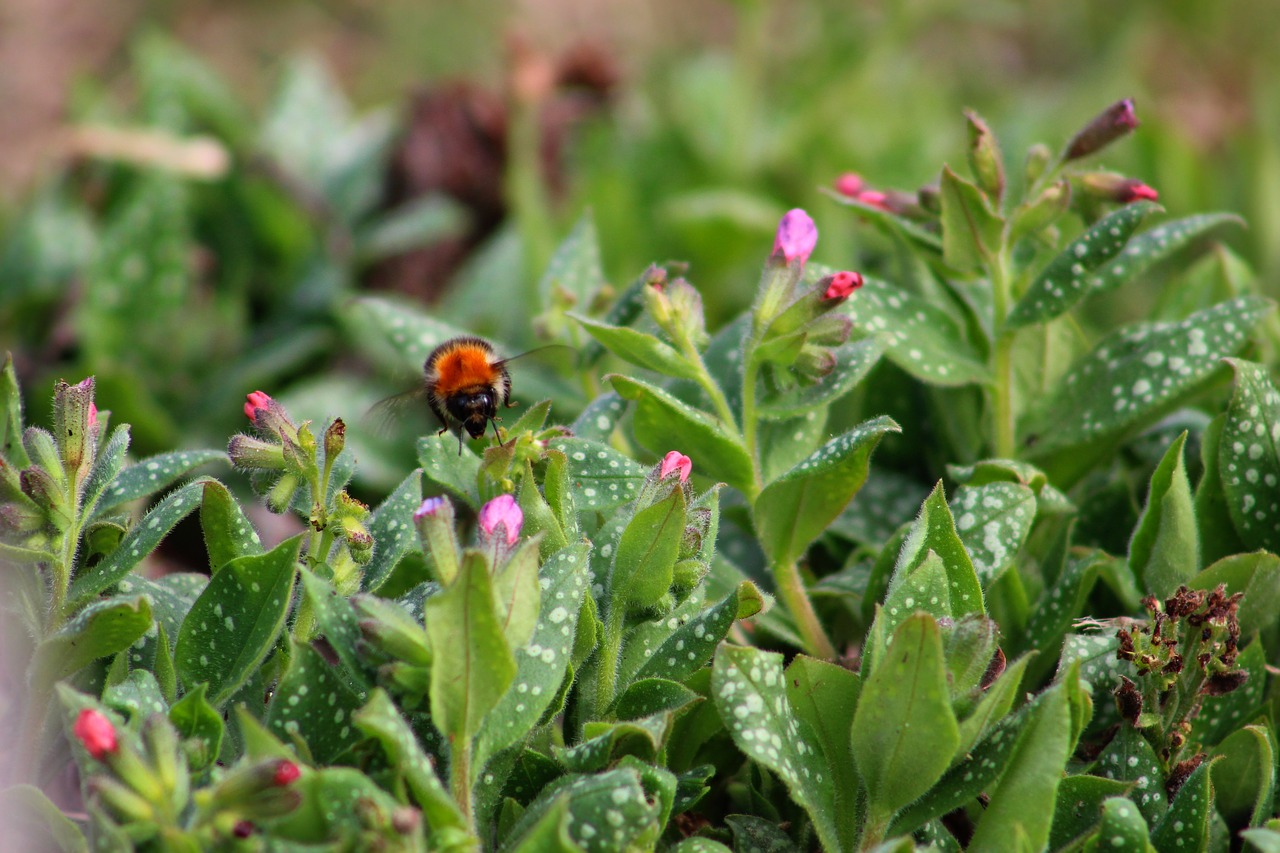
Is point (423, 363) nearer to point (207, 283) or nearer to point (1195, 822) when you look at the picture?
point (1195, 822)

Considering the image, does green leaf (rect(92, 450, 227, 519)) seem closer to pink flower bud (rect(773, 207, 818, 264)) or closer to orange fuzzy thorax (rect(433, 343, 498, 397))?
orange fuzzy thorax (rect(433, 343, 498, 397))

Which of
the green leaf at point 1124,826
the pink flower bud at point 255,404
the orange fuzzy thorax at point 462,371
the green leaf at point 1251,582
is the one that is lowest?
the green leaf at point 1124,826

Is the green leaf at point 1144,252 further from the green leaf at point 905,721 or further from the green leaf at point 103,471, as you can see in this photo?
the green leaf at point 103,471

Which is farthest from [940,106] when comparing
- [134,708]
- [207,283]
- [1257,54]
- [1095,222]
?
[134,708]

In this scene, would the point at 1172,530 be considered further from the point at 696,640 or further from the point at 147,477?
the point at 147,477

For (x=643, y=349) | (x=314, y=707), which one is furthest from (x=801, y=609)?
(x=314, y=707)

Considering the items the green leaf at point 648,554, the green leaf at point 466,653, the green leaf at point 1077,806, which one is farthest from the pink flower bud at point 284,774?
the green leaf at point 1077,806
